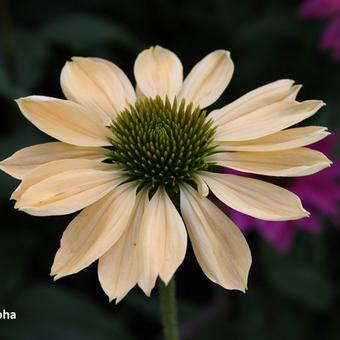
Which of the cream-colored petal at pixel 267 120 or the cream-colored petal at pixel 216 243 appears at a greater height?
the cream-colored petal at pixel 267 120

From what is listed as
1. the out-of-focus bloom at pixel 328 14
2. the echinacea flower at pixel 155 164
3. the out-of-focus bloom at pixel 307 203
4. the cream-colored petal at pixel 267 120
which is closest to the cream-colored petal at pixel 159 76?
the echinacea flower at pixel 155 164

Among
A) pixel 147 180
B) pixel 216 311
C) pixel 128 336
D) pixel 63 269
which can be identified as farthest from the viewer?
pixel 216 311

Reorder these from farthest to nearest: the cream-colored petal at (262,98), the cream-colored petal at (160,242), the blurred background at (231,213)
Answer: the blurred background at (231,213)
the cream-colored petal at (262,98)
the cream-colored petal at (160,242)

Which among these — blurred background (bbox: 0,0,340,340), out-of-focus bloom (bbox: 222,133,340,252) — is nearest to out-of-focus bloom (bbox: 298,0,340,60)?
blurred background (bbox: 0,0,340,340)

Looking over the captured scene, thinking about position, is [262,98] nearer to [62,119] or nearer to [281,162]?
[281,162]

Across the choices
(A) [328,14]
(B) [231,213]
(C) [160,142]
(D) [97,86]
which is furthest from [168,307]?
(A) [328,14]

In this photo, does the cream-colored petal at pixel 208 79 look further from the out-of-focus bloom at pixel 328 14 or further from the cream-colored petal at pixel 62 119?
the out-of-focus bloom at pixel 328 14

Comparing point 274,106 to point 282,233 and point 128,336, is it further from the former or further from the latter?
point 128,336

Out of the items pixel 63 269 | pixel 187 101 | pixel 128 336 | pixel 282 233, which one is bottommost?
pixel 128 336

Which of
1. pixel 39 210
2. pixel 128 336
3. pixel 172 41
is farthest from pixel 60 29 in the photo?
pixel 39 210
